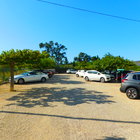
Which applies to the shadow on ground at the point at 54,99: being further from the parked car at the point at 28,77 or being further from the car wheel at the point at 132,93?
the parked car at the point at 28,77

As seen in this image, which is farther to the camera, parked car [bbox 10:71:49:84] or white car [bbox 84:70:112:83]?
white car [bbox 84:70:112:83]

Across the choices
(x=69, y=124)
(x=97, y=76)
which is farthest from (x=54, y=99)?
(x=97, y=76)

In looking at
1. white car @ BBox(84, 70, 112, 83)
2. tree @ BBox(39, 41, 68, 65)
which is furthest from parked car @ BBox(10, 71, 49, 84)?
tree @ BBox(39, 41, 68, 65)

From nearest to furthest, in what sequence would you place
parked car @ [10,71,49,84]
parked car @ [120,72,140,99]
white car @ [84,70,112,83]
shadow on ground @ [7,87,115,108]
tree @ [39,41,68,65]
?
shadow on ground @ [7,87,115,108]
parked car @ [120,72,140,99]
parked car @ [10,71,49,84]
white car @ [84,70,112,83]
tree @ [39,41,68,65]

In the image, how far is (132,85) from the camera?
6801 mm

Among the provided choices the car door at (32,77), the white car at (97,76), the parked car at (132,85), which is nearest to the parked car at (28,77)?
the car door at (32,77)

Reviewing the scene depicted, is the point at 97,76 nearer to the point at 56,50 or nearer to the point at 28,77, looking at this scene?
the point at 28,77

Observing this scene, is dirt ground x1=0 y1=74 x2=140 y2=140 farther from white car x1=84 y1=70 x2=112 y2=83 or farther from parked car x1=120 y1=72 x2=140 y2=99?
white car x1=84 y1=70 x2=112 y2=83

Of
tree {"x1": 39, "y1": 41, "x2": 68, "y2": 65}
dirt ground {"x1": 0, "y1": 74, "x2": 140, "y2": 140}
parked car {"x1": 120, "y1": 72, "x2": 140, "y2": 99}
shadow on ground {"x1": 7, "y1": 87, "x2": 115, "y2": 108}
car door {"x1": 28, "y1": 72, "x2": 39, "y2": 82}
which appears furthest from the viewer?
tree {"x1": 39, "y1": 41, "x2": 68, "y2": 65}

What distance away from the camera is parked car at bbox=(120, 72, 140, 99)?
6.68 metres

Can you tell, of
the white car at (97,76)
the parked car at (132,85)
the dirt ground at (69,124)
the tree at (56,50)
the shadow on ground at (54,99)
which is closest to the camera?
the dirt ground at (69,124)

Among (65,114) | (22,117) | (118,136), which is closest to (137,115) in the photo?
(118,136)

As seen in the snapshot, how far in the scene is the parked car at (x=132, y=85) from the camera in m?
6.68

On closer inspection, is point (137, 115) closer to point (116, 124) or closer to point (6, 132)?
point (116, 124)
